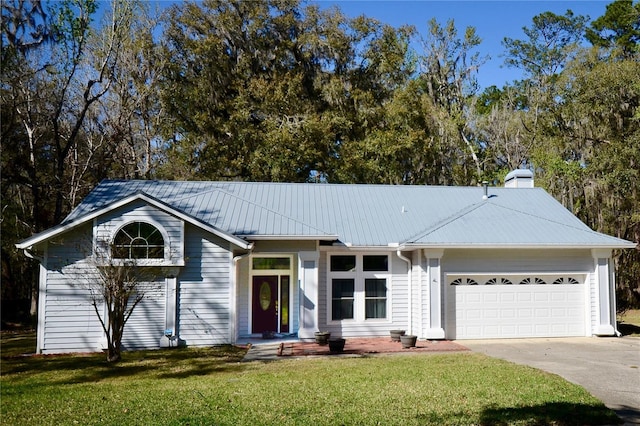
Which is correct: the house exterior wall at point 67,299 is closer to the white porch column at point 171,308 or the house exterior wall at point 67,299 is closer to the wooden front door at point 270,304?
the white porch column at point 171,308

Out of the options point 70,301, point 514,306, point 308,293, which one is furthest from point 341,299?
point 70,301

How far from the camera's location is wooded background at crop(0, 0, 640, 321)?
942 inches

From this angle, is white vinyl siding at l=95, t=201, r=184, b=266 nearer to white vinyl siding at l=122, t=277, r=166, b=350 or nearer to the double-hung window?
white vinyl siding at l=122, t=277, r=166, b=350

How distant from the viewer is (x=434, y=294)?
563 inches

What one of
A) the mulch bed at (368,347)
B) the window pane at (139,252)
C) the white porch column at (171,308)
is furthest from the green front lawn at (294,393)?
the window pane at (139,252)

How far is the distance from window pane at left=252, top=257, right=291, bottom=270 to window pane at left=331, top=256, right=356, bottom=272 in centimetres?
135

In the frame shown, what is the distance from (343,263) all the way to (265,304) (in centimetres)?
260

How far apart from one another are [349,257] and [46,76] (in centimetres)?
1687

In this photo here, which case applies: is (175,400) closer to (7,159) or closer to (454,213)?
(454,213)

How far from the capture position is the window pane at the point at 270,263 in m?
15.1

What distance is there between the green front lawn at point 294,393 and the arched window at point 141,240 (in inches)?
110

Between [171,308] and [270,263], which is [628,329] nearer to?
[270,263]

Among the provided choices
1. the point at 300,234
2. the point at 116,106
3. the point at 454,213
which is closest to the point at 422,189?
the point at 454,213

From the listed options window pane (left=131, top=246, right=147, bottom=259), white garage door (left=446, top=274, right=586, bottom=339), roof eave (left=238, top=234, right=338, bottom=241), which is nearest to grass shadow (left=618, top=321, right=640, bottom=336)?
white garage door (left=446, top=274, right=586, bottom=339)
